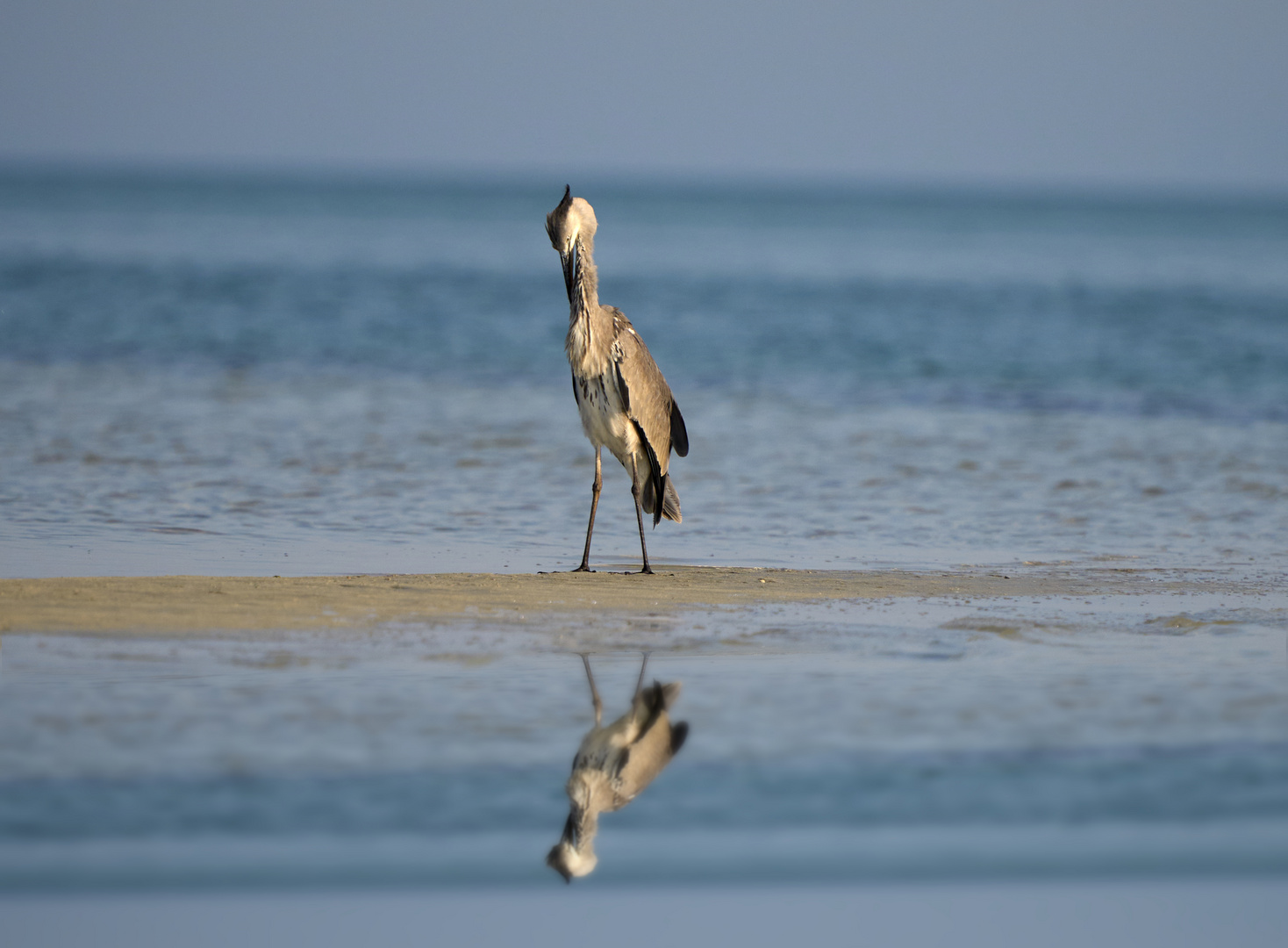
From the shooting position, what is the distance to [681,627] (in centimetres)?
633

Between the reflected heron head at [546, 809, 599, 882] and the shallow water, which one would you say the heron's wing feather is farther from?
the reflected heron head at [546, 809, 599, 882]

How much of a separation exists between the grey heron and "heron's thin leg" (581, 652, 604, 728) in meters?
1.74

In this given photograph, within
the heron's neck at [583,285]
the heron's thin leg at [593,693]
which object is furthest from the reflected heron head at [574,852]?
the heron's neck at [583,285]

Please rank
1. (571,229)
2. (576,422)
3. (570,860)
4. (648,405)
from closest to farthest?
(570,860) < (571,229) < (648,405) < (576,422)

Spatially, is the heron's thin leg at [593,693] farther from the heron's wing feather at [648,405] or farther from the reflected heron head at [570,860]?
the heron's wing feather at [648,405]

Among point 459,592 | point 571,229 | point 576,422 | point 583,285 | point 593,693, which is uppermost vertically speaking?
point 576,422

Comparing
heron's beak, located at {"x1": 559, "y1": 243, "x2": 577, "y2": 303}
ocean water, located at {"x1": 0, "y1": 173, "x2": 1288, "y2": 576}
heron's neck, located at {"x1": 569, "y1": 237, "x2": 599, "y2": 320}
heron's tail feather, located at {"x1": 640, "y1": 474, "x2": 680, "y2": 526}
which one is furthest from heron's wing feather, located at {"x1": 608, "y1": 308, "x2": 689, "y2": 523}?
ocean water, located at {"x1": 0, "y1": 173, "x2": 1288, "y2": 576}

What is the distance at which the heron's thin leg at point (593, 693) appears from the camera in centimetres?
512

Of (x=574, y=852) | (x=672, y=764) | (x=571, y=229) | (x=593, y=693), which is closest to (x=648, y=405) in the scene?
(x=571, y=229)

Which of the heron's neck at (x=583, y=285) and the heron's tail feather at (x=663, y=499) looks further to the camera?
the heron's tail feather at (x=663, y=499)

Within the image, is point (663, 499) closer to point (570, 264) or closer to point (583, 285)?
point (583, 285)

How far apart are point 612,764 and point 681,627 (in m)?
1.65

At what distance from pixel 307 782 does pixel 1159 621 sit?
151 inches

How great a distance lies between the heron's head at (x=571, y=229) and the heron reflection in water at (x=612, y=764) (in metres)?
2.89
